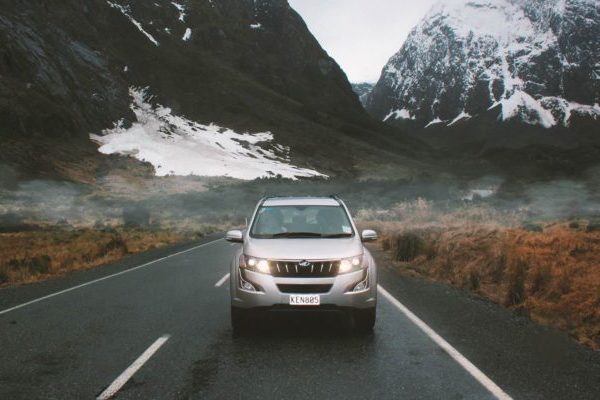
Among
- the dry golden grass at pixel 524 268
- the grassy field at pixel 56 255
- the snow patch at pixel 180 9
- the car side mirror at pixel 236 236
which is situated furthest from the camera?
the snow patch at pixel 180 9

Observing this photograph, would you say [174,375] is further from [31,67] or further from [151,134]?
[151,134]

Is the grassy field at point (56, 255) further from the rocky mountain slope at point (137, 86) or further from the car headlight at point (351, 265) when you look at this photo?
the rocky mountain slope at point (137, 86)

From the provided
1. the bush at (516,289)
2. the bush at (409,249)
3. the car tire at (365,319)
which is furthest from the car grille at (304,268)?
the bush at (409,249)

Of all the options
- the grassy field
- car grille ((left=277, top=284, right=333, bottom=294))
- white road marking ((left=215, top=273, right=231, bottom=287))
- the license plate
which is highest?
car grille ((left=277, top=284, right=333, bottom=294))

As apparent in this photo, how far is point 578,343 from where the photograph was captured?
7.10 m

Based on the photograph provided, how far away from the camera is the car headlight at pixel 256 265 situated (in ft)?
23.1

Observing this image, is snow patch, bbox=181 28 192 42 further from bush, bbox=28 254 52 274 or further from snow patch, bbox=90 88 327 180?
bush, bbox=28 254 52 274

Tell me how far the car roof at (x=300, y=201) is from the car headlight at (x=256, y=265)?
143 centimetres

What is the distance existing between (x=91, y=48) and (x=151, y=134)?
2620cm

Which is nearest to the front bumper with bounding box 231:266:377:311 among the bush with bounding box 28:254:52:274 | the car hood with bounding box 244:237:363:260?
the car hood with bounding box 244:237:363:260

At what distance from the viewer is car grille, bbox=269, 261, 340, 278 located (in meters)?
6.96

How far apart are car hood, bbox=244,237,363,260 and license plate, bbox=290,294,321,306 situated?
45 cm

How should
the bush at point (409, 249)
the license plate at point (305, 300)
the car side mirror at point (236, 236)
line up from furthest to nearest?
1. the bush at point (409, 249)
2. the car side mirror at point (236, 236)
3. the license plate at point (305, 300)

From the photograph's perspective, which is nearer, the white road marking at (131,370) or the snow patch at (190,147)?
the white road marking at (131,370)
